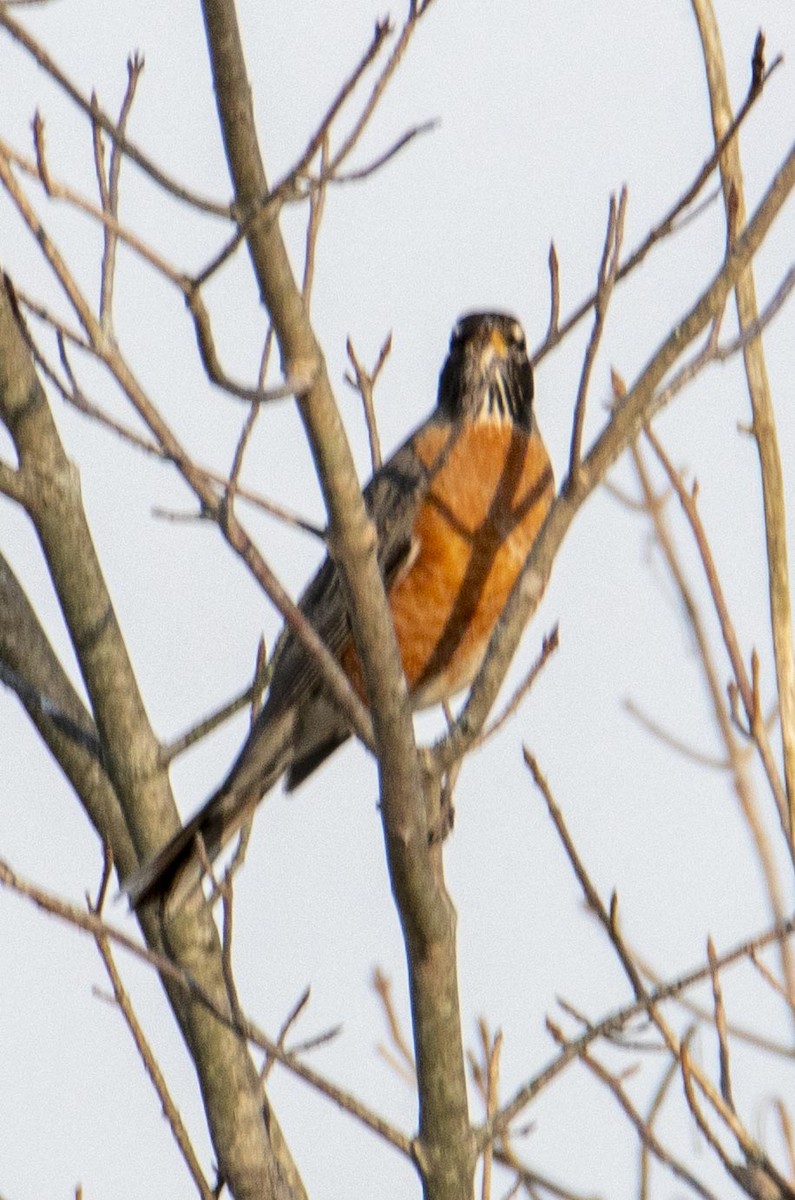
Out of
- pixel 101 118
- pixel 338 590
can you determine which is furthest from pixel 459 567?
pixel 101 118

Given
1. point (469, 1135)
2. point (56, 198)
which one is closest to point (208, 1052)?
point (469, 1135)

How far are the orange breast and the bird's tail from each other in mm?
395

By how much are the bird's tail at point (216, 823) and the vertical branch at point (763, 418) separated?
1.44 m

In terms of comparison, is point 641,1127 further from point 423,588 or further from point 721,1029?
point 423,588

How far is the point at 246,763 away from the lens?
19.4 feet


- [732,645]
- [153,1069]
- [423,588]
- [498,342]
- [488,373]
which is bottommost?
[153,1069]

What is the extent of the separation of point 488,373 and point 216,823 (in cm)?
219

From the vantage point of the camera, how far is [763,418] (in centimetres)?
403

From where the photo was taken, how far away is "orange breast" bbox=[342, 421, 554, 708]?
6.08 m

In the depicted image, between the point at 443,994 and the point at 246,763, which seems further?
the point at 246,763

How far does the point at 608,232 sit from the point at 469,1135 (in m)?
1.99

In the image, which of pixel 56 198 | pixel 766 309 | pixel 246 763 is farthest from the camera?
pixel 246 763

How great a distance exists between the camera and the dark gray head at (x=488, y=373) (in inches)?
266

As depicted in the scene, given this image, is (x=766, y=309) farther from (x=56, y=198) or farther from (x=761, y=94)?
(x=56, y=198)
